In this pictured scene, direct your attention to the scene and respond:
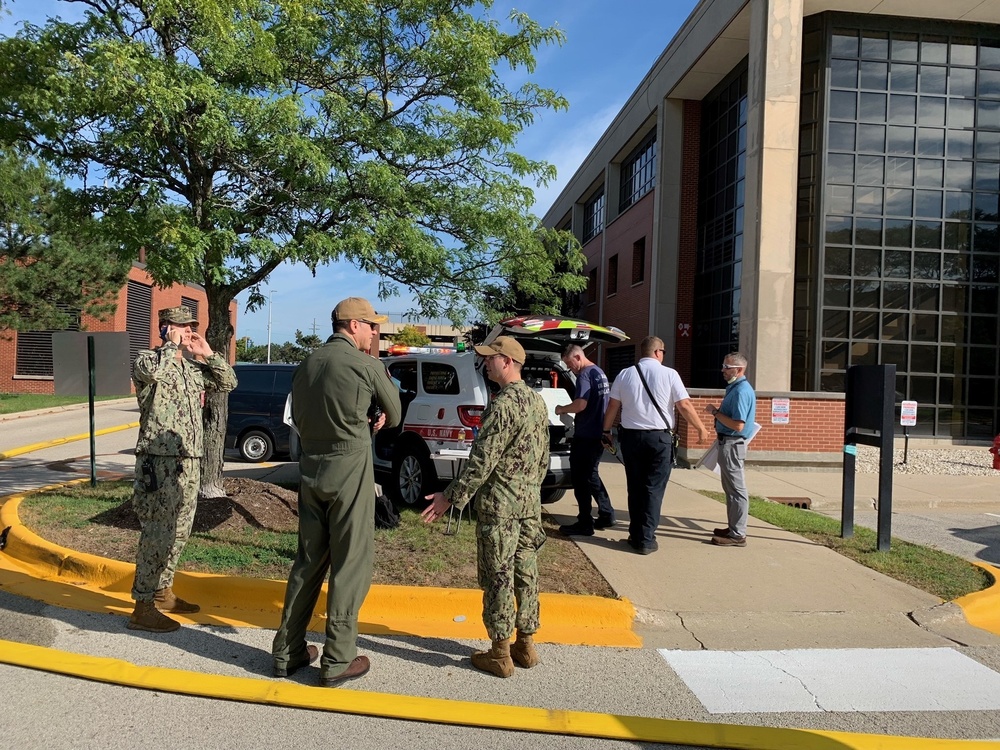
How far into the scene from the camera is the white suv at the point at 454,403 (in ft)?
23.9

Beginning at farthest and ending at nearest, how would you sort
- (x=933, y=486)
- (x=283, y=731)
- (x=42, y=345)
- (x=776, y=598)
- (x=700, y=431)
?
(x=42, y=345) → (x=933, y=486) → (x=700, y=431) → (x=776, y=598) → (x=283, y=731)

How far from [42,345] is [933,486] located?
35.6 metres

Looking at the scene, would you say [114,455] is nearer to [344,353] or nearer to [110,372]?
[110,372]

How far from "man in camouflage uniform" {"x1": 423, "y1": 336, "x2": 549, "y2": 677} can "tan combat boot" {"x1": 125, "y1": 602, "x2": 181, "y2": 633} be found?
1.85m

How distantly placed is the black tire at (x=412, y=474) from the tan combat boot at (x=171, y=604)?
3.13 metres

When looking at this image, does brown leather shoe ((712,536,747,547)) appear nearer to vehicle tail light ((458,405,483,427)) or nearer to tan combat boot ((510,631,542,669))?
vehicle tail light ((458,405,483,427))

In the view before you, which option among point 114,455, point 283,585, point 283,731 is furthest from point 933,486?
point 114,455

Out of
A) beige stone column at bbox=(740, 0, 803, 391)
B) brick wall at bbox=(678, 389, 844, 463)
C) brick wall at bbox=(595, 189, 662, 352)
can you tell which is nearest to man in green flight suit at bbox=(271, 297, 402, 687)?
brick wall at bbox=(678, 389, 844, 463)

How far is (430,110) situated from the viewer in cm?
707

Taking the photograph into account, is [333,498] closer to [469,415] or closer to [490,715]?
[490,715]

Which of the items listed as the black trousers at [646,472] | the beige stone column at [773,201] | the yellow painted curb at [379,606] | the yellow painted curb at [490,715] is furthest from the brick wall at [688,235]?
the yellow painted curb at [490,715]

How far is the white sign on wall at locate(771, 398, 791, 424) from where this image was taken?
42.8ft

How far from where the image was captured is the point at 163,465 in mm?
4379

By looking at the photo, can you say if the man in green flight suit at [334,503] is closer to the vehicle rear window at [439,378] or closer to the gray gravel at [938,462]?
the vehicle rear window at [439,378]
